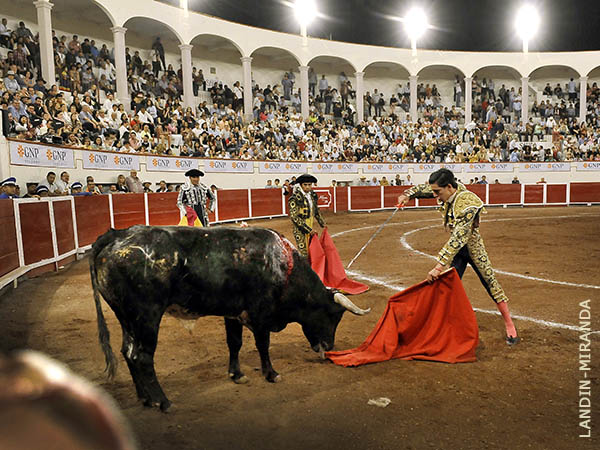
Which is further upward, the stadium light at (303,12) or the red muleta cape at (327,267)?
the stadium light at (303,12)

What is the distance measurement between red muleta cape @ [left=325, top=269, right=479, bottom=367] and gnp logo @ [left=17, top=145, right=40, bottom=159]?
339 inches

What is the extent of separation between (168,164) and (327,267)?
10832mm

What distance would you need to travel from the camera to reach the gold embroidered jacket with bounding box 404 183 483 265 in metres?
3.91

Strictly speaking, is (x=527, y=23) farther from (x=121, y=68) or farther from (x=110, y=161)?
(x=110, y=161)

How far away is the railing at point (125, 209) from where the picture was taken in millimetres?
7082

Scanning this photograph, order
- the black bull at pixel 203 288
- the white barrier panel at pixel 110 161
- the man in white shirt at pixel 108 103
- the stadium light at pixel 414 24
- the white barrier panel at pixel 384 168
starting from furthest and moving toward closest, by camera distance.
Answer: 1. the stadium light at pixel 414 24
2. the white barrier panel at pixel 384 168
3. the man in white shirt at pixel 108 103
4. the white barrier panel at pixel 110 161
5. the black bull at pixel 203 288

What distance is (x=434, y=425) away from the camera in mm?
2777

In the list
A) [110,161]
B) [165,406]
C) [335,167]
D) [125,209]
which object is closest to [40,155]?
[125,209]

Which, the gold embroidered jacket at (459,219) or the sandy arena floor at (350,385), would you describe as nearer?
the sandy arena floor at (350,385)

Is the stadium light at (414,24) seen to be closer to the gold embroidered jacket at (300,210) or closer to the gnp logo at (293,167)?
the gnp logo at (293,167)

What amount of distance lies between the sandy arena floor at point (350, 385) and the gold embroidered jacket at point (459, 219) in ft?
2.85

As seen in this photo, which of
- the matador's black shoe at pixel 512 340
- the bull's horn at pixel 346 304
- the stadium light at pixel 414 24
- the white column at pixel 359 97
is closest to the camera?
the bull's horn at pixel 346 304

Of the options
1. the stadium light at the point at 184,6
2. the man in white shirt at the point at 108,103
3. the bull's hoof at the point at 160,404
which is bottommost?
the bull's hoof at the point at 160,404

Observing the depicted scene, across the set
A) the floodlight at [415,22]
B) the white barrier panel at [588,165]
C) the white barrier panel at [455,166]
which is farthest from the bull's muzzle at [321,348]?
the floodlight at [415,22]
